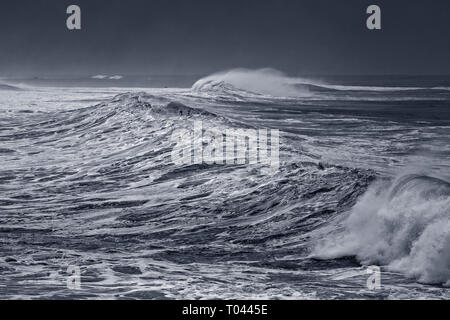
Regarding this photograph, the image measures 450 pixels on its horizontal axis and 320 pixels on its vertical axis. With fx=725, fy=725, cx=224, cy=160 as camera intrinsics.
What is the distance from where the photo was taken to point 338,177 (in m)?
13.3

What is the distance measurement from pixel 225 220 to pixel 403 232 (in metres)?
3.12

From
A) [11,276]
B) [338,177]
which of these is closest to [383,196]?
[338,177]

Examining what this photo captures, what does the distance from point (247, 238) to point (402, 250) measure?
2.35m

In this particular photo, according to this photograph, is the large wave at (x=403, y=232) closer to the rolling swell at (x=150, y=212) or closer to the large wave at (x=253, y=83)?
the rolling swell at (x=150, y=212)

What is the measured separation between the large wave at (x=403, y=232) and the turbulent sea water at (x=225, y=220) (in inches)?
0.9

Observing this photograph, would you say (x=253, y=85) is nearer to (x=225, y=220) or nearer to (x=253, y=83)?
(x=253, y=83)

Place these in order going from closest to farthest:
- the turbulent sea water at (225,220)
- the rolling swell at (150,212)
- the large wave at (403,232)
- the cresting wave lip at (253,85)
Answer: the turbulent sea water at (225,220)
the large wave at (403,232)
the rolling swell at (150,212)
the cresting wave lip at (253,85)

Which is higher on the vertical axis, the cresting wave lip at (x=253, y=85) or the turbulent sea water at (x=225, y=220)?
the cresting wave lip at (x=253, y=85)

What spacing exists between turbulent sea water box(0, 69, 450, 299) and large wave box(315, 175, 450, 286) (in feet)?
0.07

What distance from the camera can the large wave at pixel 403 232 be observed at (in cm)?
860

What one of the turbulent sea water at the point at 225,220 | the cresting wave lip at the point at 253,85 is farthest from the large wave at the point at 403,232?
the cresting wave lip at the point at 253,85

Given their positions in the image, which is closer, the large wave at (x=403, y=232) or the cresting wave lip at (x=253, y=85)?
the large wave at (x=403, y=232)

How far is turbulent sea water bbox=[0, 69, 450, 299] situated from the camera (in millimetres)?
8211

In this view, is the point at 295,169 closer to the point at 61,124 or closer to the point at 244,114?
the point at 61,124
